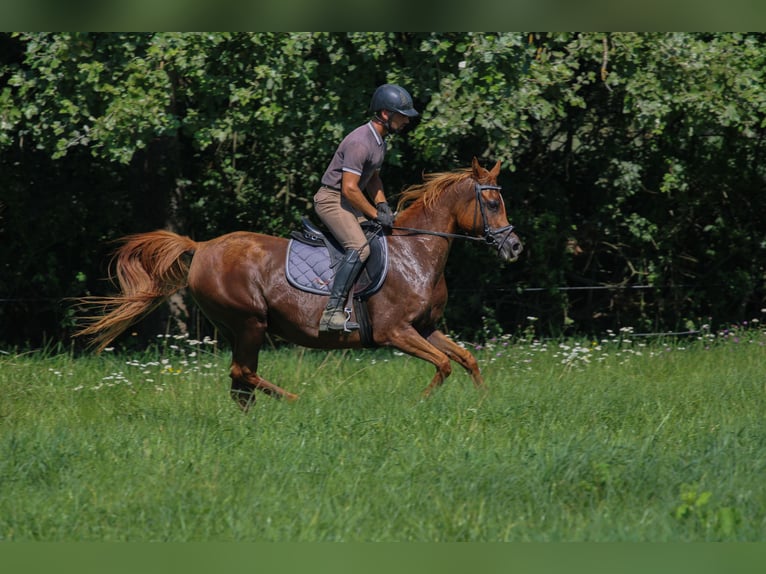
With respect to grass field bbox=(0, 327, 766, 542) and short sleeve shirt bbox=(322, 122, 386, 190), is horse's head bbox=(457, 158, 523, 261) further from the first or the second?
grass field bbox=(0, 327, 766, 542)

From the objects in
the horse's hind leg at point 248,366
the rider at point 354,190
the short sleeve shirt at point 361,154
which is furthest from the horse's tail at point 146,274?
the short sleeve shirt at point 361,154

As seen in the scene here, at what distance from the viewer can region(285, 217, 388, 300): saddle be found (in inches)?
310

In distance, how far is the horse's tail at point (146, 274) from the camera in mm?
8234

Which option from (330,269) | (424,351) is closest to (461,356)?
(424,351)

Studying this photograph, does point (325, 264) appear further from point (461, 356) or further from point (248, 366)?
point (461, 356)

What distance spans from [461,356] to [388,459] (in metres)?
2.29

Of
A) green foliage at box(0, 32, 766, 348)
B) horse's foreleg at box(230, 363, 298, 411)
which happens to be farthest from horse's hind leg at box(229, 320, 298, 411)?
green foliage at box(0, 32, 766, 348)

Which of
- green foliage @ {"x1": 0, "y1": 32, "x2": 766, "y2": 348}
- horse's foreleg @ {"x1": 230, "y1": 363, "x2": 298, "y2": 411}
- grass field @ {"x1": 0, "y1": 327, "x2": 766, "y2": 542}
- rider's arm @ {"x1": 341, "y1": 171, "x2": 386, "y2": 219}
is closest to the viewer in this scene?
grass field @ {"x1": 0, "y1": 327, "x2": 766, "y2": 542}

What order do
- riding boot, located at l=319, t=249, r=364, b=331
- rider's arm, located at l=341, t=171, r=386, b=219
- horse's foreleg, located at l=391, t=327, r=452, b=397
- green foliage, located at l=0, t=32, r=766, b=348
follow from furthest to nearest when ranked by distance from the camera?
green foliage, located at l=0, t=32, r=766, b=348, horse's foreleg, located at l=391, t=327, r=452, b=397, riding boot, located at l=319, t=249, r=364, b=331, rider's arm, located at l=341, t=171, r=386, b=219

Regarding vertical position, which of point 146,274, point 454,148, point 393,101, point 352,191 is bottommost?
point 146,274

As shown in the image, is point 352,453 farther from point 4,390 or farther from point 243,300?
point 4,390

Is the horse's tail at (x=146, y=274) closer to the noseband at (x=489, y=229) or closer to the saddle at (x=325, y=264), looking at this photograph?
the saddle at (x=325, y=264)

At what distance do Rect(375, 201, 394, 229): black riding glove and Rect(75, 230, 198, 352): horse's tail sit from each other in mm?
1650

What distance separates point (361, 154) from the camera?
7.62 m
